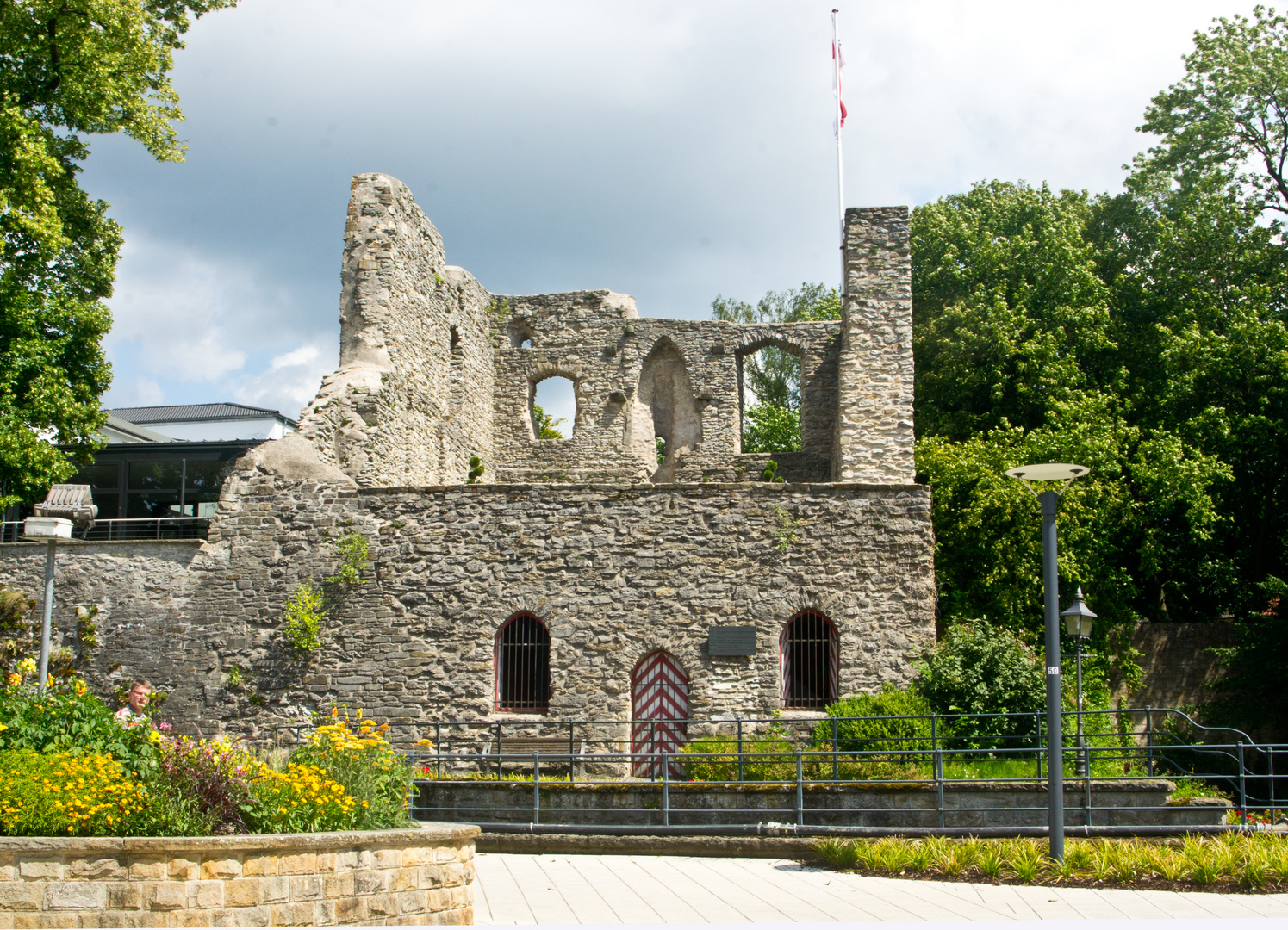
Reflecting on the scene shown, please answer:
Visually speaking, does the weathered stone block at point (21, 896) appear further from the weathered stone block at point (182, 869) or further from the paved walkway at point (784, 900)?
the paved walkway at point (784, 900)

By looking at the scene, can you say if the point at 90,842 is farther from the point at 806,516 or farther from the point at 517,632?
the point at 806,516

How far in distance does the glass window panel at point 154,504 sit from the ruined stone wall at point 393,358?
8671 millimetres

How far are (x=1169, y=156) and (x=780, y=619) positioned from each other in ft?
51.9

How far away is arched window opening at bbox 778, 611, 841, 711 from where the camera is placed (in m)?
15.8

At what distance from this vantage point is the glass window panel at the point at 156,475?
25984mm

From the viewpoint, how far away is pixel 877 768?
13406 millimetres

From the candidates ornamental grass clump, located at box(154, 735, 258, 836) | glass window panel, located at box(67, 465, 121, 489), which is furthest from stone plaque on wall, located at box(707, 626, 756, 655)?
glass window panel, located at box(67, 465, 121, 489)

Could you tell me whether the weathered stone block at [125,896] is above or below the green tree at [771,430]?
below

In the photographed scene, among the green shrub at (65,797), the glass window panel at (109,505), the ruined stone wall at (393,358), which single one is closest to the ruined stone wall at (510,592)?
the ruined stone wall at (393,358)

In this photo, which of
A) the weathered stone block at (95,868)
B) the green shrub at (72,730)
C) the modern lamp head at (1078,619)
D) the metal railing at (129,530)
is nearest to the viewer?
the weathered stone block at (95,868)

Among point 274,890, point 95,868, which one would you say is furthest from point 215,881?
point 95,868

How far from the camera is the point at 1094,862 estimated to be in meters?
10.2

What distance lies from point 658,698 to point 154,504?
53.4 feet

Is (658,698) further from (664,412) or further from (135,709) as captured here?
(664,412)
